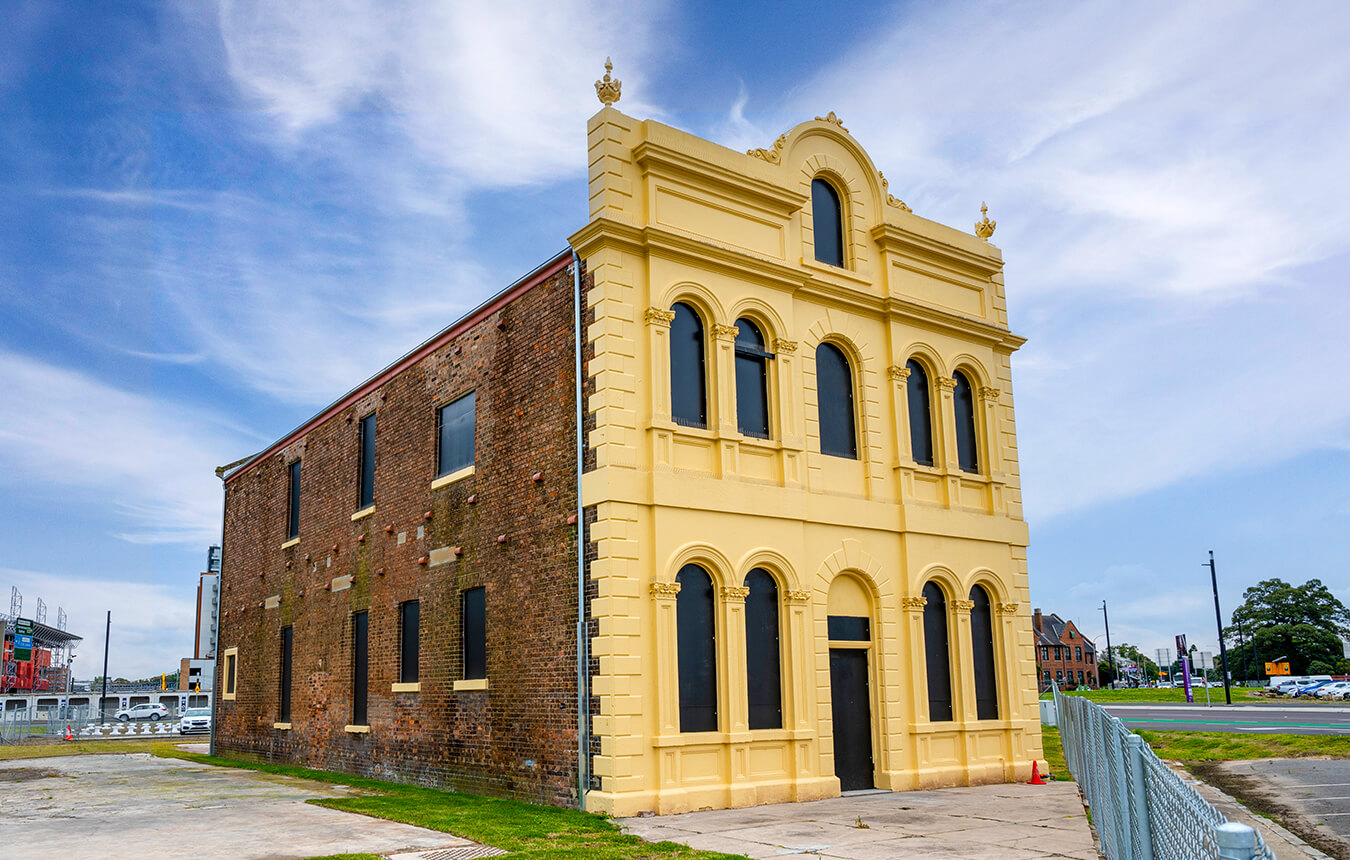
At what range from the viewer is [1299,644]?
102000mm

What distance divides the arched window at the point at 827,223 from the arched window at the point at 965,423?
350cm

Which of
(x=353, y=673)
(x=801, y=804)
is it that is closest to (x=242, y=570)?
(x=353, y=673)

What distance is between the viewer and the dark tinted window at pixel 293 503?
2559cm

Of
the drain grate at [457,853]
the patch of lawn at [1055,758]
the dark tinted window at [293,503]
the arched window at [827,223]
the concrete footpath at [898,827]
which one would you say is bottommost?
the patch of lawn at [1055,758]

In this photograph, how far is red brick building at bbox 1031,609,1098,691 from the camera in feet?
402

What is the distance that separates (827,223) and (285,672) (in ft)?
51.6

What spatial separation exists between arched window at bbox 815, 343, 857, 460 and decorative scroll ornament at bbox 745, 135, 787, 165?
310 centimetres

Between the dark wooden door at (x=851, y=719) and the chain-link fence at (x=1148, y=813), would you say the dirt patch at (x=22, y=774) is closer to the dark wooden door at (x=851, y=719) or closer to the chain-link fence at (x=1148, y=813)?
the dark wooden door at (x=851, y=719)

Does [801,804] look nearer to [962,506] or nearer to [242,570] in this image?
[962,506]

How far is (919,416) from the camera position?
19562 millimetres

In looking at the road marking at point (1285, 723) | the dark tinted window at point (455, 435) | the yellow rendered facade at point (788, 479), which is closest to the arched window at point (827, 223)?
the yellow rendered facade at point (788, 479)

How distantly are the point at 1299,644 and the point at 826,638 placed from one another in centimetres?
10286

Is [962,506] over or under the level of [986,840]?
over

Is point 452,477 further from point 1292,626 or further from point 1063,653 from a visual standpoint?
point 1063,653
